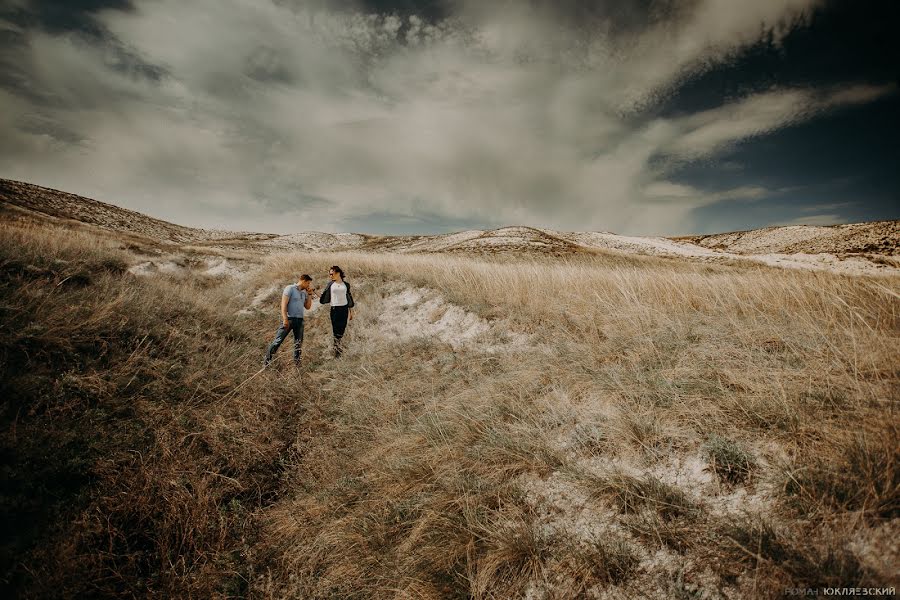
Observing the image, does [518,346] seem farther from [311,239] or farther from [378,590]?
[311,239]

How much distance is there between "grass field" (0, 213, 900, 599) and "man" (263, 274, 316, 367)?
1258mm

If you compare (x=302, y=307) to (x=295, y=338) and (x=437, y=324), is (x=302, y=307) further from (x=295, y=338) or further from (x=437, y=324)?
(x=437, y=324)

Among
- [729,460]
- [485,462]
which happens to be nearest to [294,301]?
[485,462]

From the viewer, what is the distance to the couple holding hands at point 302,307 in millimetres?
6469

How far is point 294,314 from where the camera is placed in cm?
679

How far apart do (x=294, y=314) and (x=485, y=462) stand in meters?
5.56

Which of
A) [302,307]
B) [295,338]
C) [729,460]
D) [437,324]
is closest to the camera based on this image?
[729,460]

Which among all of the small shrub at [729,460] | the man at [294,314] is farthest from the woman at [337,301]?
the small shrub at [729,460]

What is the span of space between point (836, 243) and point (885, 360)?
3744 cm

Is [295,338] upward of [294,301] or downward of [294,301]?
downward

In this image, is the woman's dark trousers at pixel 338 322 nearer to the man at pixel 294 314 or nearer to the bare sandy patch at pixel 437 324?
the man at pixel 294 314

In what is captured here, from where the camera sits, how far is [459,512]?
2.43 m

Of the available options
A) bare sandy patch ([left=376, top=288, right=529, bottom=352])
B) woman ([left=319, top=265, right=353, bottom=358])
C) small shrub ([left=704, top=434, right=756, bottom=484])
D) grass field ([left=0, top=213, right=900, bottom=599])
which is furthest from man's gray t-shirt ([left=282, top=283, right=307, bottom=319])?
small shrub ([left=704, top=434, right=756, bottom=484])

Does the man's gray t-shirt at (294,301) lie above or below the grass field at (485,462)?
above
